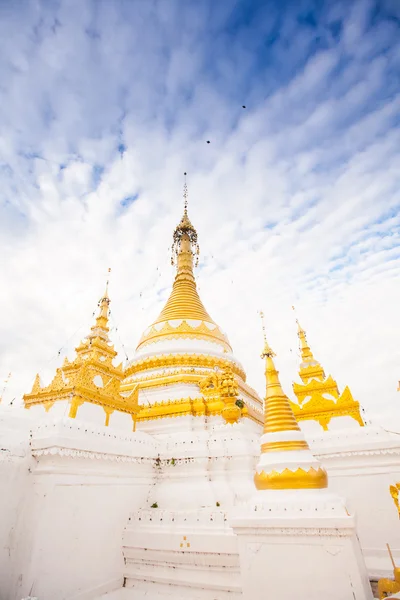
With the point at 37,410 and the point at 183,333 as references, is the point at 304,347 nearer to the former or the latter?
the point at 183,333

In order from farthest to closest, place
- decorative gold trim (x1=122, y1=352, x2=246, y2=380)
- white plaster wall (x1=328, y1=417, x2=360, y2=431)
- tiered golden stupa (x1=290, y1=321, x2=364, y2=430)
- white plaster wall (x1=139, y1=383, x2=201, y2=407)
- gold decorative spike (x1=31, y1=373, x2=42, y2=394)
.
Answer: decorative gold trim (x1=122, y1=352, x2=246, y2=380) < white plaster wall (x1=139, y1=383, x2=201, y2=407) < tiered golden stupa (x1=290, y1=321, x2=364, y2=430) < white plaster wall (x1=328, y1=417, x2=360, y2=431) < gold decorative spike (x1=31, y1=373, x2=42, y2=394)

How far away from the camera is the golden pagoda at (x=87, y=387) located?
27.5ft

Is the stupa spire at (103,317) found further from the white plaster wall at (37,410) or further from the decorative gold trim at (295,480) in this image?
the decorative gold trim at (295,480)

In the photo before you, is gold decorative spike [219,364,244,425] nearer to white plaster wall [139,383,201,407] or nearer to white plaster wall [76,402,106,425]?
white plaster wall [139,383,201,407]

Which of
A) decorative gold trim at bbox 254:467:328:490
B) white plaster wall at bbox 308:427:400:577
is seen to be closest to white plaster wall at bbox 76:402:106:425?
decorative gold trim at bbox 254:467:328:490

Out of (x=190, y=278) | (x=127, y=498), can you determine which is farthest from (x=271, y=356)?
(x=190, y=278)

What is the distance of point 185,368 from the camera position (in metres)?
13.9

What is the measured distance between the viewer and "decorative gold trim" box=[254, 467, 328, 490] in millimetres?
5492

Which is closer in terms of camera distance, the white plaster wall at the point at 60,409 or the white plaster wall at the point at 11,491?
the white plaster wall at the point at 11,491

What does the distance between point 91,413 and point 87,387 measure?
0.72 metres

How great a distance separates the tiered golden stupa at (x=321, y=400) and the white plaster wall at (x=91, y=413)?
6.89 m

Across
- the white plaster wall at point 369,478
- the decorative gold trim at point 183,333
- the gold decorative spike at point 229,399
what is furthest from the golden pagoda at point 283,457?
the decorative gold trim at point 183,333

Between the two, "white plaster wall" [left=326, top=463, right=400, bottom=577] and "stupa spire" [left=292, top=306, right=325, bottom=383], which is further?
"stupa spire" [left=292, top=306, right=325, bottom=383]

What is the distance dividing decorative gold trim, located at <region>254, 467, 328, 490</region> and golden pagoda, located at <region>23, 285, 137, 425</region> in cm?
512
